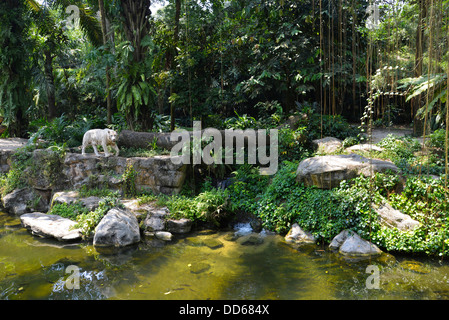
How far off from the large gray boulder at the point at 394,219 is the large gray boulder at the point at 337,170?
811 millimetres

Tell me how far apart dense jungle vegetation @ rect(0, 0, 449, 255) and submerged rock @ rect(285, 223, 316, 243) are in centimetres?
19

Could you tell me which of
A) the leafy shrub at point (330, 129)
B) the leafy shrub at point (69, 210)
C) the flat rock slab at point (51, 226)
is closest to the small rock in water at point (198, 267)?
the flat rock slab at point (51, 226)

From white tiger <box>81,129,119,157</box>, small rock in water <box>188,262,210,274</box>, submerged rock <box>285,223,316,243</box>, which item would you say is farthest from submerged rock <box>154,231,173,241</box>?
white tiger <box>81,129,119,157</box>

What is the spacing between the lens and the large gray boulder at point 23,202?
822cm

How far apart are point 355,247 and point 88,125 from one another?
28.3 ft

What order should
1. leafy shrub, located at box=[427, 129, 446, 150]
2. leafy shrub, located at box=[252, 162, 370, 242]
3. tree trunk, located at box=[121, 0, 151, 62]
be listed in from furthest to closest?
tree trunk, located at box=[121, 0, 151, 62] → leafy shrub, located at box=[427, 129, 446, 150] → leafy shrub, located at box=[252, 162, 370, 242]

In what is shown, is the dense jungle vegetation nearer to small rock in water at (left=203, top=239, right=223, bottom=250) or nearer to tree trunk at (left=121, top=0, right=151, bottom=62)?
tree trunk at (left=121, top=0, right=151, bottom=62)

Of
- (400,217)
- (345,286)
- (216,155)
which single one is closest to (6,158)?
(216,155)

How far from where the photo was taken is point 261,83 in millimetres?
10164

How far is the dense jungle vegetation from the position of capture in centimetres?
616

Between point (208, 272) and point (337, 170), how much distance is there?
136 inches

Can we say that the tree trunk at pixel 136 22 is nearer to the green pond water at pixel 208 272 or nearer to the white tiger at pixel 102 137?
the white tiger at pixel 102 137
